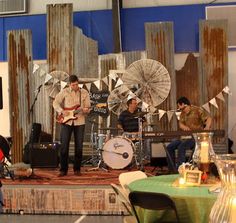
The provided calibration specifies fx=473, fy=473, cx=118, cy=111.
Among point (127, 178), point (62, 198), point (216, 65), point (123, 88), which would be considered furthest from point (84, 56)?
point (127, 178)

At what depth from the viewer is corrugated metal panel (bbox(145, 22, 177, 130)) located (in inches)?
346

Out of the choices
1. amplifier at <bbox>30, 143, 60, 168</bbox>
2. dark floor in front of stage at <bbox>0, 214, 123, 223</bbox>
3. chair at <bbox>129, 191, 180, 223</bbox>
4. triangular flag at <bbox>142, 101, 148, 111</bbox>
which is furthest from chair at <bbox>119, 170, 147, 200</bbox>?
triangular flag at <bbox>142, 101, 148, 111</bbox>

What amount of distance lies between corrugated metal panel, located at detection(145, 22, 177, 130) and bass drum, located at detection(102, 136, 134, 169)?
1.47 metres

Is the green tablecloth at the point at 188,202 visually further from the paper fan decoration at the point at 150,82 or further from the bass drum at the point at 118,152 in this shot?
the paper fan decoration at the point at 150,82

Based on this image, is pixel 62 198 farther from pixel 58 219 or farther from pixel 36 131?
pixel 36 131

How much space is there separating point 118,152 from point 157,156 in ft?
3.37

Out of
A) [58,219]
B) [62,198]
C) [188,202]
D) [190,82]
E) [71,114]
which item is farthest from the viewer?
[190,82]

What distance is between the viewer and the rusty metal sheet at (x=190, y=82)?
891 cm

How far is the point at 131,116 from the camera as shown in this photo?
7.54 m

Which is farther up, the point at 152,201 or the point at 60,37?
the point at 60,37

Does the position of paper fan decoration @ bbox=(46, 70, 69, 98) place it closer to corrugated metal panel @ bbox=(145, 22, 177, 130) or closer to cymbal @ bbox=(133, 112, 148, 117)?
corrugated metal panel @ bbox=(145, 22, 177, 130)

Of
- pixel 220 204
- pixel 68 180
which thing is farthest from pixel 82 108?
pixel 220 204

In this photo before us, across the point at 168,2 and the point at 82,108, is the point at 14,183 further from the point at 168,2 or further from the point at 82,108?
the point at 168,2

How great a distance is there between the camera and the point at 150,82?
8680 mm
